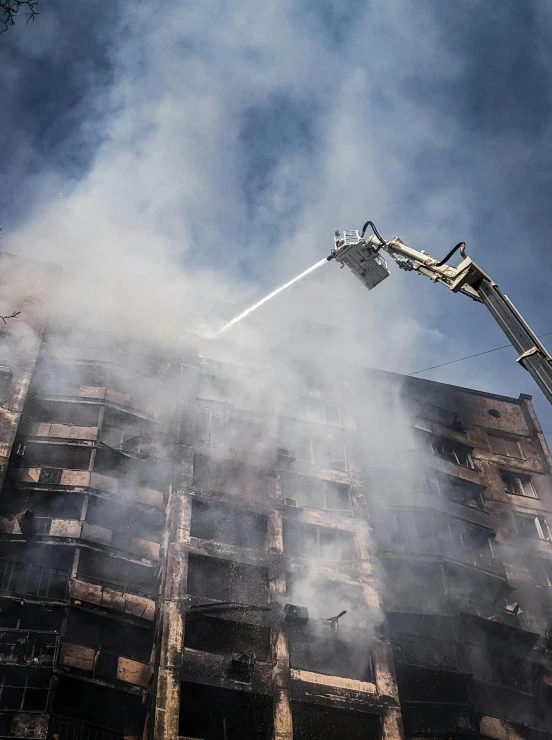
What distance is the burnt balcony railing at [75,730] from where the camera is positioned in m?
20.2

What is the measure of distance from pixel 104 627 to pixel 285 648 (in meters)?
7.20

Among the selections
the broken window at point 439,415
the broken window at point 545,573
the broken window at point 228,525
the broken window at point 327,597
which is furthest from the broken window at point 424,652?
the broken window at point 439,415

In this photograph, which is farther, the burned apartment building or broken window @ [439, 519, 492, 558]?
broken window @ [439, 519, 492, 558]

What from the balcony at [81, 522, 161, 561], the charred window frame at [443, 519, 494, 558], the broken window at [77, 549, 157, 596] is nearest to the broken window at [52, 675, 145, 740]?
the broken window at [77, 549, 157, 596]

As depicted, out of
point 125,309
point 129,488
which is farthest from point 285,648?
point 125,309

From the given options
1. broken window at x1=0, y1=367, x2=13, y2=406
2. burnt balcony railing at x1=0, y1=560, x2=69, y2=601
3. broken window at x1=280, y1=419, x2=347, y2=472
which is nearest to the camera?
burnt balcony railing at x1=0, y1=560, x2=69, y2=601

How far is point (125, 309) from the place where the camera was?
3575cm

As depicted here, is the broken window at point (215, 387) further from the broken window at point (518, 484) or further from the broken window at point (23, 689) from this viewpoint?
the broken window at point (518, 484)

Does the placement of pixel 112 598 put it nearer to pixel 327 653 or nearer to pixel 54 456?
pixel 54 456

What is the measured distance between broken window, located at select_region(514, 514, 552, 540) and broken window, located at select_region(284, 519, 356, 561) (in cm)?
1250

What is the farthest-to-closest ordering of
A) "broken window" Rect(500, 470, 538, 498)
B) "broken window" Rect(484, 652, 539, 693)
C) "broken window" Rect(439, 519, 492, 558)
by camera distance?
"broken window" Rect(500, 470, 538, 498) → "broken window" Rect(439, 519, 492, 558) → "broken window" Rect(484, 652, 539, 693)

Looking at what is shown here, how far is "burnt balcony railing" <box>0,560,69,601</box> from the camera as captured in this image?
2277 centimetres

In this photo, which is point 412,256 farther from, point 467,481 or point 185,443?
point 467,481

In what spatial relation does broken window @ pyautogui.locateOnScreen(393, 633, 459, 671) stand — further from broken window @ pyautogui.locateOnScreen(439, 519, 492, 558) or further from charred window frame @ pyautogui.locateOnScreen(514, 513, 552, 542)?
charred window frame @ pyautogui.locateOnScreen(514, 513, 552, 542)
